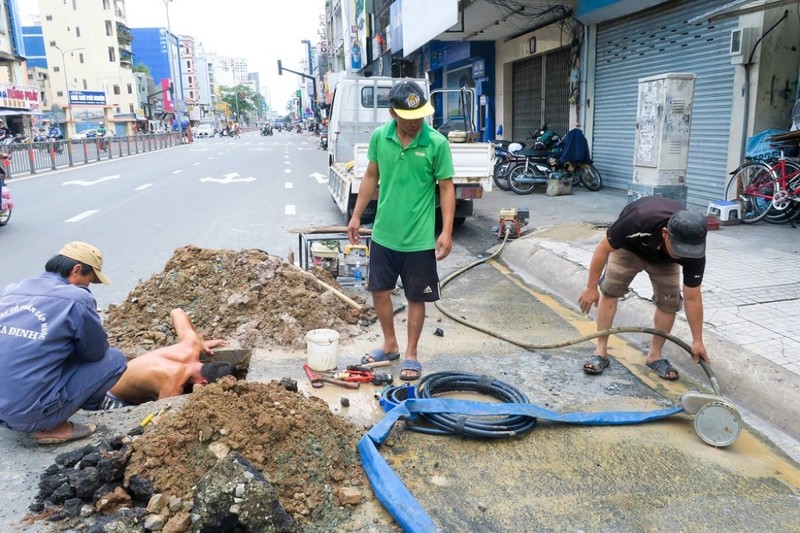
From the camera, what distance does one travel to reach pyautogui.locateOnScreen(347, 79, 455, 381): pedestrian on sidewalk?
14.1ft

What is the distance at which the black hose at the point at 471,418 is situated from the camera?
11.7 feet

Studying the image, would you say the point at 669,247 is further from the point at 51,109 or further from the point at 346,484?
the point at 51,109

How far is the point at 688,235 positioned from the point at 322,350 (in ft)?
8.13

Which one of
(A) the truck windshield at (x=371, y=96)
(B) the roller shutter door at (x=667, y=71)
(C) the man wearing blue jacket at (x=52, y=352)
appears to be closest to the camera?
(C) the man wearing blue jacket at (x=52, y=352)

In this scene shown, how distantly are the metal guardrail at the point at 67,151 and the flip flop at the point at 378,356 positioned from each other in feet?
50.6

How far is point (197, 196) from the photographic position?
1440 centimetres

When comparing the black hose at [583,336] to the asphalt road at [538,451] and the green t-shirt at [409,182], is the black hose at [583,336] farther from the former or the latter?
the green t-shirt at [409,182]

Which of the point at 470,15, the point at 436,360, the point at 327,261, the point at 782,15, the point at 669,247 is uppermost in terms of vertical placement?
the point at 470,15

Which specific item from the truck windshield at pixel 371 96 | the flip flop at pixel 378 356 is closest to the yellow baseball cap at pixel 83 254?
the flip flop at pixel 378 356

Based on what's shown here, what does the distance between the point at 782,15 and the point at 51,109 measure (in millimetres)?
69966

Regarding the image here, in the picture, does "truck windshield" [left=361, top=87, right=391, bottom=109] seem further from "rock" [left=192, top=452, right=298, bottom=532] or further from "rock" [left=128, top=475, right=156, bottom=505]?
"rock" [left=192, top=452, right=298, bottom=532]

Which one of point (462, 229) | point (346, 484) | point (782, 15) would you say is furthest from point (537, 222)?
point (346, 484)

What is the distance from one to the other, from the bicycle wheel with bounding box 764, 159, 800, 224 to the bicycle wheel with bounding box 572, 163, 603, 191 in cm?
477

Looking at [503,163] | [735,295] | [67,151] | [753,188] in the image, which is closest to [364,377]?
[735,295]
